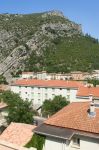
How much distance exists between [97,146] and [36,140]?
5.72 meters

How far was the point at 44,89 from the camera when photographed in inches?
3839

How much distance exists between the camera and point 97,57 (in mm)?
188375

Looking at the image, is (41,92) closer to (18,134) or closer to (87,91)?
(87,91)

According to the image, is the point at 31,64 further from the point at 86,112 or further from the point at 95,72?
the point at 86,112

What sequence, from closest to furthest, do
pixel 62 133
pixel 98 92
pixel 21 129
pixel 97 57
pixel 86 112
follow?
pixel 62 133 → pixel 86 112 → pixel 21 129 → pixel 98 92 → pixel 97 57

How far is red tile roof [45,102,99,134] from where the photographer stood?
2555cm

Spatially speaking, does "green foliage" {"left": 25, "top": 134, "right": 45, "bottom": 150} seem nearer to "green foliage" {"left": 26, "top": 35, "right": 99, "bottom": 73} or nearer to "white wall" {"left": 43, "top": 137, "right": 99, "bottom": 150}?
"white wall" {"left": 43, "top": 137, "right": 99, "bottom": 150}

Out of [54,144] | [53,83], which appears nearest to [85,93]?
[53,83]

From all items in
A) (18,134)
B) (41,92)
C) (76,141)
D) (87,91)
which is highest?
(76,141)

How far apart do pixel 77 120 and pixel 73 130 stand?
1357 mm

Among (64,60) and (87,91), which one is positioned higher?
(64,60)

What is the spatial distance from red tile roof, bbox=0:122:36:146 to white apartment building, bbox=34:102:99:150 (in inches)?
148

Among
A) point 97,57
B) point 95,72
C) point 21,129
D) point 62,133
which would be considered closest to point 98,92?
point 21,129

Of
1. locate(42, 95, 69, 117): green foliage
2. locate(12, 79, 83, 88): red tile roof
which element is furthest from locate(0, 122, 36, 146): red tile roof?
locate(12, 79, 83, 88): red tile roof
